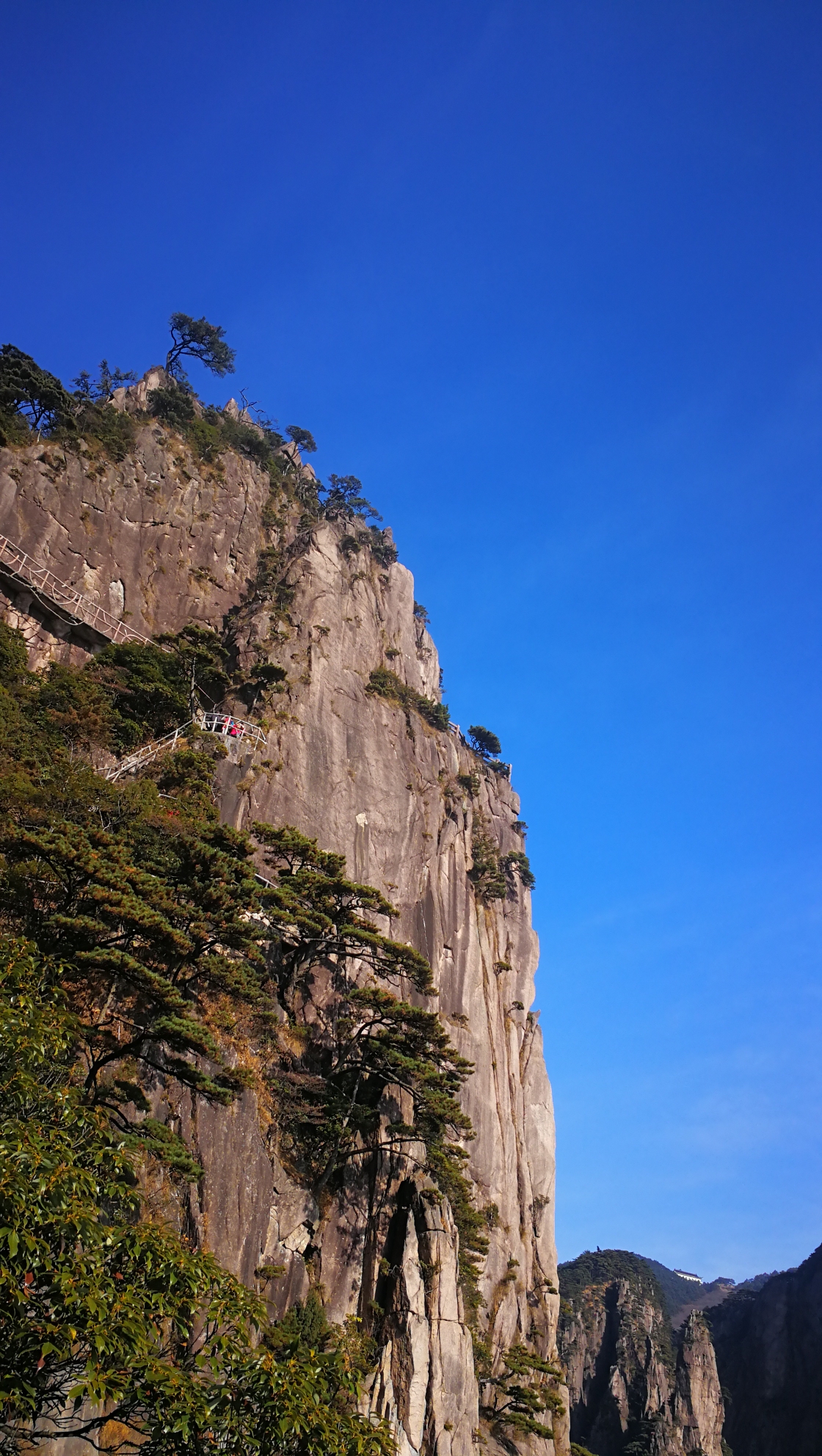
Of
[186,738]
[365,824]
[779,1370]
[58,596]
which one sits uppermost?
[58,596]

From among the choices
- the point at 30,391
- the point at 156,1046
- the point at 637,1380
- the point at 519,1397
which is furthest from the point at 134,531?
the point at 637,1380

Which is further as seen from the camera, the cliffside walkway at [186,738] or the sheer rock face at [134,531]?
the sheer rock face at [134,531]

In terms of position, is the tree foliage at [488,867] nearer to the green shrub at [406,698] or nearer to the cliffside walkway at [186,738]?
the green shrub at [406,698]

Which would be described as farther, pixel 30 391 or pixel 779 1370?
pixel 779 1370

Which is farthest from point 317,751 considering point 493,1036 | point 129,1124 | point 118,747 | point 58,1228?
point 58,1228

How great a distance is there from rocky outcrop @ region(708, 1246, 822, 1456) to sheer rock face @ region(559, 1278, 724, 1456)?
7.99 m

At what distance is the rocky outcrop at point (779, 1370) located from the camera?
93.6m

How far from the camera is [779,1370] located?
99188 millimetres

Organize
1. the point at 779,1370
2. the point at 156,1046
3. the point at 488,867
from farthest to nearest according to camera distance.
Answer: the point at 779,1370
the point at 488,867
the point at 156,1046

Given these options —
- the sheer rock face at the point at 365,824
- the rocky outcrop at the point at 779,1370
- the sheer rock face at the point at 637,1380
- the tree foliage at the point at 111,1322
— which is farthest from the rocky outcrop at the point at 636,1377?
the tree foliage at the point at 111,1322

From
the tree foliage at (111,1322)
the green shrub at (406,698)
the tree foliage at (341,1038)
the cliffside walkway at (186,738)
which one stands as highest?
the green shrub at (406,698)

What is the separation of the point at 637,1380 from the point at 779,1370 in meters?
18.9

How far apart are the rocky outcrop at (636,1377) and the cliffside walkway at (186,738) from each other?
68392mm

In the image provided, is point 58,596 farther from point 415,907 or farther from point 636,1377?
point 636,1377
